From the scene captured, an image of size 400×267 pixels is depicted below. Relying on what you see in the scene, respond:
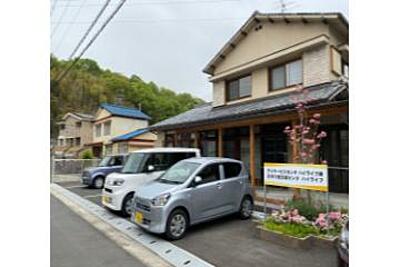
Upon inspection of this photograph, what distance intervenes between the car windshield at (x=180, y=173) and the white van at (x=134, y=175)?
161 centimetres

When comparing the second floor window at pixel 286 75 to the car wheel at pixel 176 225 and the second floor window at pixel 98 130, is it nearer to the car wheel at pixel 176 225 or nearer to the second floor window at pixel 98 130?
the car wheel at pixel 176 225

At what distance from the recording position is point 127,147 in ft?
87.6

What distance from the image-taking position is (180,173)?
699 cm

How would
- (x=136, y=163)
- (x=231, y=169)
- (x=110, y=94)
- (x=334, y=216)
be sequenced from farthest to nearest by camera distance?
(x=110, y=94), (x=136, y=163), (x=231, y=169), (x=334, y=216)

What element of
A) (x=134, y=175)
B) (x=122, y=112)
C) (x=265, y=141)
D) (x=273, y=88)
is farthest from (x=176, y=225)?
(x=122, y=112)

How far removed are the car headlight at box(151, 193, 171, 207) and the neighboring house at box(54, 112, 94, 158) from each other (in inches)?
1208

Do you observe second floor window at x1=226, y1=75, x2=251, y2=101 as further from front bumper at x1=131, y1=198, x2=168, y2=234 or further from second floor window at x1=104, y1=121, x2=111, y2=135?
second floor window at x1=104, y1=121, x2=111, y2=135

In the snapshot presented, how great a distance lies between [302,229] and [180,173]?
9.43 ft

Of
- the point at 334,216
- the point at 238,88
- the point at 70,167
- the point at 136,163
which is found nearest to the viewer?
the point at 334,216

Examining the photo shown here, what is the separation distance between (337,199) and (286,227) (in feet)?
8.92

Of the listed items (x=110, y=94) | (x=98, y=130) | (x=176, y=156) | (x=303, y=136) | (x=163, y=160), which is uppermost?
(x=110, y=94)

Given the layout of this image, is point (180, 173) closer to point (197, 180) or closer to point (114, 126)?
point (197, 180)

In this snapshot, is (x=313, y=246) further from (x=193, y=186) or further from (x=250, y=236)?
(x=193, y=186)
